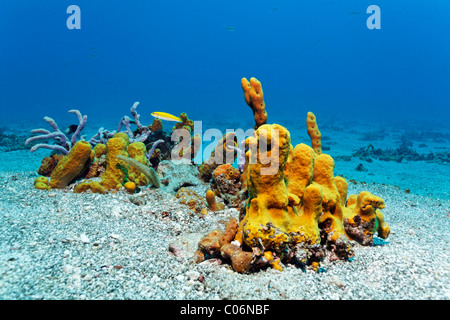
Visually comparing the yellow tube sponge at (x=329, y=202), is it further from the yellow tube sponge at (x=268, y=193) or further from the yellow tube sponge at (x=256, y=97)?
the yellow tube sponge at (x=256, y=97)

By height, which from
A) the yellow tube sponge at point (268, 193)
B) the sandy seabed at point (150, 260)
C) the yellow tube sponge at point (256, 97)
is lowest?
the sandy seabed at point (150, 260)

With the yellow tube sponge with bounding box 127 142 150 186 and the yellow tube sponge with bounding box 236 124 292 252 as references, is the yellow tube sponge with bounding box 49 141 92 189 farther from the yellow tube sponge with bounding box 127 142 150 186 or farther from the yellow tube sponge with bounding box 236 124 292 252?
the yellow tube sponge with bounding box 236 124 292 252

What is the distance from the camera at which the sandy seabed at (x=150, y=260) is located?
87.8 inches

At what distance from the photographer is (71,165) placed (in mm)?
5035

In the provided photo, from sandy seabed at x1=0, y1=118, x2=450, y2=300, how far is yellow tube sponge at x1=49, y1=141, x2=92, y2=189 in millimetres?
368

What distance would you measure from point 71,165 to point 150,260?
3.40 m

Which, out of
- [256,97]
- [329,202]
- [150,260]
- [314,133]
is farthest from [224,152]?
[150,260]

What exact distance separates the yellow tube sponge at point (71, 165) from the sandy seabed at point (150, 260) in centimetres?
37

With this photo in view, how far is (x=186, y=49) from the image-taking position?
161 meters

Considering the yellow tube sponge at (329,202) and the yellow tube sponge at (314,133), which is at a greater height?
the yellow tube sponge at (314,133)

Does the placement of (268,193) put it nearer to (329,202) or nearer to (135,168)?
(329,202)

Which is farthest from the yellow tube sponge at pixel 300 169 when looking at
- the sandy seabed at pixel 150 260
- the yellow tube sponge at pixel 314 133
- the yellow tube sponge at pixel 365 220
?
the yellow tube sponge at pixel 314 133

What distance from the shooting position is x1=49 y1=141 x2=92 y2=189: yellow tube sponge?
5012 mm

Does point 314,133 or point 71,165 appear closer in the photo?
point 71,165
